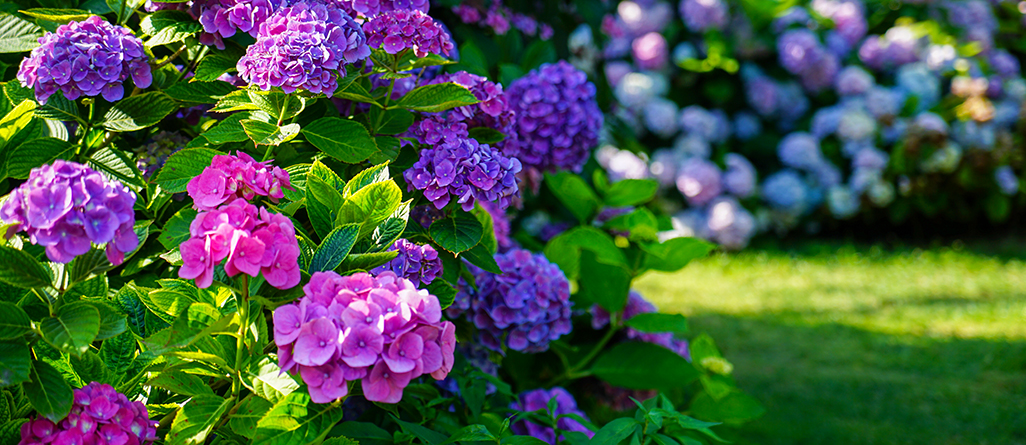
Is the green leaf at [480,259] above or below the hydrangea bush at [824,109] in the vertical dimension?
above

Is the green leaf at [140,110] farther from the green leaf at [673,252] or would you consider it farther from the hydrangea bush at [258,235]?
the green leaf at [673,252]

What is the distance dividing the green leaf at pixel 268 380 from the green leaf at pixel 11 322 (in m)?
0.22

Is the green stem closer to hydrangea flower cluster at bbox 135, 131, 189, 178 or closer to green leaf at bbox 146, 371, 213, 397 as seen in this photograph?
green leaf at bbox 146, 371, 213, 397

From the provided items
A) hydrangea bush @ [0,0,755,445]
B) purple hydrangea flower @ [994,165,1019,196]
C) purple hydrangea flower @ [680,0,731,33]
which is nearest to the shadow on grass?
hydrangea bush @ [0,0,755,445]

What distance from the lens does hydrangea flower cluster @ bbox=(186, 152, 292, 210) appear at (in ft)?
2.78

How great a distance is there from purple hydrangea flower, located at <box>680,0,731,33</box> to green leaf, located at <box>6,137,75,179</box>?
4848mm

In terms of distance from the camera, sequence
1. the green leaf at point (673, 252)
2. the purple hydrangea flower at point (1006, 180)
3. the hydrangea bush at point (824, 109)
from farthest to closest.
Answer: the hydrangea bush at point (824, 109) < the purple hydrangea flower at point (1006, 180) < the green leaf at point (673, 252)

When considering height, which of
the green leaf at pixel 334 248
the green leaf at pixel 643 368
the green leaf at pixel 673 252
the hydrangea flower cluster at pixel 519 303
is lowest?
the green leaf at pixel 643 368

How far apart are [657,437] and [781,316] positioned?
3.03m

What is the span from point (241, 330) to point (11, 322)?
0.22 meters

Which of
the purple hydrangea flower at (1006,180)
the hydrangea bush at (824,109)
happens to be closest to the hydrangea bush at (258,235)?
the hydrangea bush at (824,109)

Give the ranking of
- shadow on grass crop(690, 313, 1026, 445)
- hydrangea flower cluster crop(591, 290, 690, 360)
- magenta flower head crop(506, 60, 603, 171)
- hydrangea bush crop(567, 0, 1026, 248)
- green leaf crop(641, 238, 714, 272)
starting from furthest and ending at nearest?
1. hydrangea bush crop(567, 0, 1026, 248)
2. shadow on grass crop(690, 313, 1026, 445)
3. hydrangea flower cluster crop(591, 290, 690, 360)
4. green leaf crop(641, 238, 714, 272)
5. magenta flower head crop(506, 60, 603, 171)

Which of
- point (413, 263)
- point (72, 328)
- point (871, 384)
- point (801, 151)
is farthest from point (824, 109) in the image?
point (72, 328)

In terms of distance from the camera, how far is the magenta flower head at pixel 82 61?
0.96m
